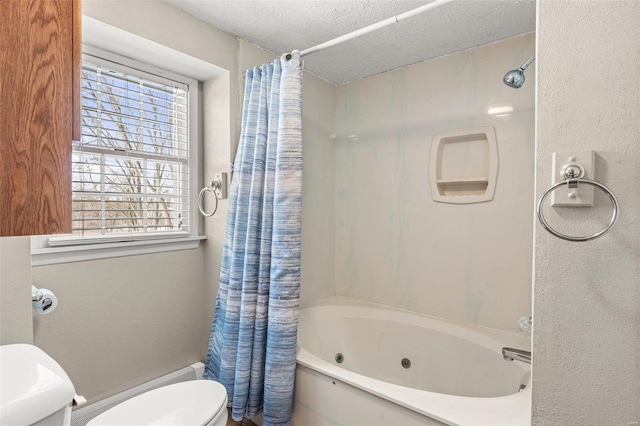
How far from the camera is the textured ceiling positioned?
5.44ft

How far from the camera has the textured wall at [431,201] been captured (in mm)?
1900

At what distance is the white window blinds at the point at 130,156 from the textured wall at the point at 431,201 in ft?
4.04

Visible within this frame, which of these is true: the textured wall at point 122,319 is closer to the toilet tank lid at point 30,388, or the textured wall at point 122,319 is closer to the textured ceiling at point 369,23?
the toilet tank lid at point 30,388

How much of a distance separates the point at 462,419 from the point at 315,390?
2.29ft

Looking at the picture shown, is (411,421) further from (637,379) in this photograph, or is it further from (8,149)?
(8,149)

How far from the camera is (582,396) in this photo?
0.76 meters

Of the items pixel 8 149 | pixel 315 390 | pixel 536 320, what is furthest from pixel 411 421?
pixel 8 149

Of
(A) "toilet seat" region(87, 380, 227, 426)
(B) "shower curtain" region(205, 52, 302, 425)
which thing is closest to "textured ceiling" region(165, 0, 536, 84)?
(B) "shower curtain" region(205, 52, 302, 425)

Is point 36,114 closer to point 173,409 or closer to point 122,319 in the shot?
point 173,409

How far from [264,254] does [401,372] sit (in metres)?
1.22

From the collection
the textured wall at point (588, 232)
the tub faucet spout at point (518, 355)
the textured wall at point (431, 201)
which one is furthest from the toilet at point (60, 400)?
the textured wall at point (431, 201)

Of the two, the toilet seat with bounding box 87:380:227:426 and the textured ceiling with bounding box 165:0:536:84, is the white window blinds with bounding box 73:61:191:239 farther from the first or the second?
the toilet seat with bounding box 87:380:227:426

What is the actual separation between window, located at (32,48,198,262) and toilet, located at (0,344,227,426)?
2.67 ft

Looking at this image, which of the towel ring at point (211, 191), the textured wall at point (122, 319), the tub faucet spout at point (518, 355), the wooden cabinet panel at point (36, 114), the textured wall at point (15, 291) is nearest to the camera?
the wooden cabinet panel at point (36, 114)
